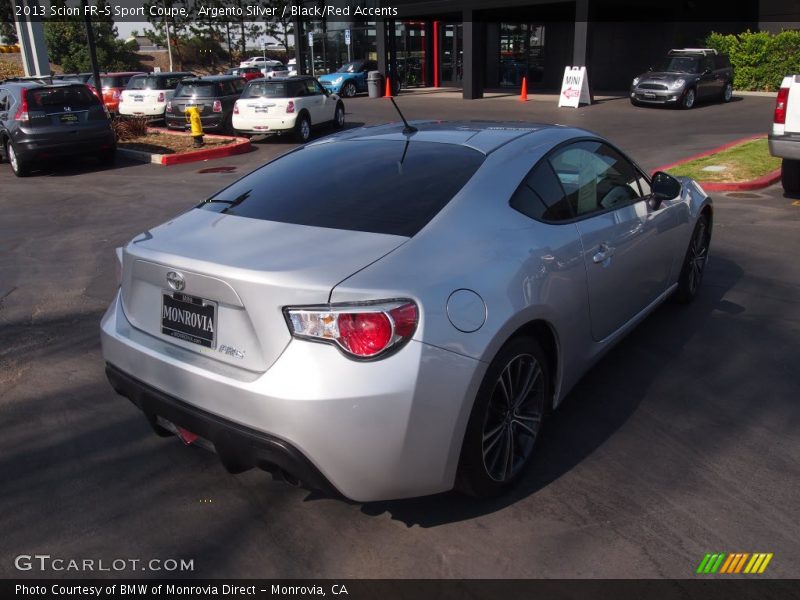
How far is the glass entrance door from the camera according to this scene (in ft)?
124

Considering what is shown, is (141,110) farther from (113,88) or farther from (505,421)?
(505,421)

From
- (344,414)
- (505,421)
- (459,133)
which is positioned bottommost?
(505,421)

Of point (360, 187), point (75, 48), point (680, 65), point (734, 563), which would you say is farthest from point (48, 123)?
point (75, 48)

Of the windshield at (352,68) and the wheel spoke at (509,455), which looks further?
the windshield at (352,68)

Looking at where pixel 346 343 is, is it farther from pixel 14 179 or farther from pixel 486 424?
pixel 14 179

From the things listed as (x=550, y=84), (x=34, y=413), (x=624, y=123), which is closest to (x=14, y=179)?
(x=34, y=413)

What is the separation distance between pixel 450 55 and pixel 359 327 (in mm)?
38551

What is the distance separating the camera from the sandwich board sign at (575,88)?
23906 mm

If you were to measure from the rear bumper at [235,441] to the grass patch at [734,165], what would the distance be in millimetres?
9390

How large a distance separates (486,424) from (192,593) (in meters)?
1.36

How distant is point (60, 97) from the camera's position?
13047 millimetres

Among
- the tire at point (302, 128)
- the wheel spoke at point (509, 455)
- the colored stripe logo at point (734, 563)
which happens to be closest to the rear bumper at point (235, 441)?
the wheel spoke at point (509, 455)

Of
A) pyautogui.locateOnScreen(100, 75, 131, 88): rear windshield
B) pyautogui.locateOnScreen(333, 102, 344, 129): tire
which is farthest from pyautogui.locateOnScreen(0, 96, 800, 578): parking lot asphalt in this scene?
pyautogui.locateOnScreen(100, 75, 131, 88): rear windshield

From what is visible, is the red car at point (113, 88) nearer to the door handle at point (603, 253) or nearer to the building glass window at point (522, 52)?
the building glass window at point (522, 52)
